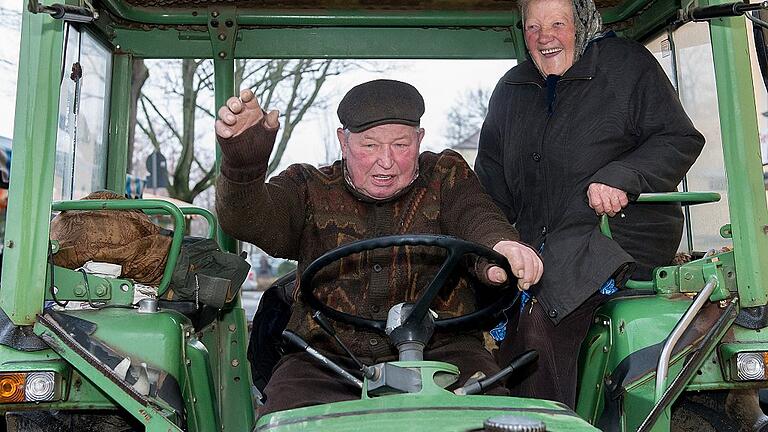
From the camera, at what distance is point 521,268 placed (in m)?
2.31

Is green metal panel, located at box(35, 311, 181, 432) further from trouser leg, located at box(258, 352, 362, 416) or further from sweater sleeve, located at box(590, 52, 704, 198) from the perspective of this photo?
sweater sleeve, located at box(590, 52, 704, 198)

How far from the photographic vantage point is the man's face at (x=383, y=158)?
2779 millimetres

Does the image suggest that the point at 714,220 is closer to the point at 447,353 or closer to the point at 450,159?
the point at 450,159

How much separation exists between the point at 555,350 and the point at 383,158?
0.80m

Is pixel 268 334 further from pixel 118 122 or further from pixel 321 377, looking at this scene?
pixel 118 122

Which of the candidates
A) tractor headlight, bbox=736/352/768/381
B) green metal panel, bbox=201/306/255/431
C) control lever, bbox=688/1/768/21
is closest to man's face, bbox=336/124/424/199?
control lever, bbox=688/1/768/21

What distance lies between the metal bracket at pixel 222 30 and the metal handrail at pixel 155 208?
128 centimetres

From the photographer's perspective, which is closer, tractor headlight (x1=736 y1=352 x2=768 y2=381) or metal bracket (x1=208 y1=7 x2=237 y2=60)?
tractor headlight (x1=736 y1=352 x2=768 y2=381)

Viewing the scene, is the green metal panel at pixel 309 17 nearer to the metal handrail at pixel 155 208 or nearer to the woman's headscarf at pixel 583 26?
the woman's headscarf at pixel 583 26

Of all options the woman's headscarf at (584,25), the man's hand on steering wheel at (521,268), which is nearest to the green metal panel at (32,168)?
the man's hand on steering wheel at (521,268)

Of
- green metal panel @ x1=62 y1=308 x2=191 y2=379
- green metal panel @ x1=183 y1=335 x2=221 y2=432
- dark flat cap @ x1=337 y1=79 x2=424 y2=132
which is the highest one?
dark flat cap @ x1=337 y1=79 x2=424 y2=132

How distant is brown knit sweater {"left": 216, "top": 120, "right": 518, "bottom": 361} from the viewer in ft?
8.68

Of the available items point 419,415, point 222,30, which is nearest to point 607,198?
point 419,415

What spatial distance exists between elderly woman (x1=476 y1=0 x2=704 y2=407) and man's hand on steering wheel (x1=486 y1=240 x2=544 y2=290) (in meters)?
0.41
